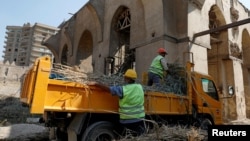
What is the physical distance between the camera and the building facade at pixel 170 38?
40.2ft

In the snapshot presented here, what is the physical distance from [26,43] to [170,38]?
43.4 metres

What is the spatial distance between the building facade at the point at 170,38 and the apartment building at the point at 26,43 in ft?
87.0

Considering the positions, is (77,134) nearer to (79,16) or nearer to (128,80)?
(128,80)

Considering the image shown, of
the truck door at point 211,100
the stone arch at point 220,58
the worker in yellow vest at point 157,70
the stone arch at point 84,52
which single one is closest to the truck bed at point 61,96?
the worker in yellow vest at point 157,70

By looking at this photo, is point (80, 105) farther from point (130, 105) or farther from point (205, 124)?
point (205, 124)

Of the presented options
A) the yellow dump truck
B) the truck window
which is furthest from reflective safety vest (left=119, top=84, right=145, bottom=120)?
the truck window

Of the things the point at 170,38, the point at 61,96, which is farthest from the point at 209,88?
the point at 61,96

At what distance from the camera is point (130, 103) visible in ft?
17.0

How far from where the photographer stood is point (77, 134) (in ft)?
16.3

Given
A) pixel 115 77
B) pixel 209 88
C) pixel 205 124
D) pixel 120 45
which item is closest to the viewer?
pixel 115 77

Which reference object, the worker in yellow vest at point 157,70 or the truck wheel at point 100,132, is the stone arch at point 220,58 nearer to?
the worker in yellow vest at point 157,70

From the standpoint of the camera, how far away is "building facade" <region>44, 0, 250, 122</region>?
40.2ft

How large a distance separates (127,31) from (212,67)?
620 centimetres

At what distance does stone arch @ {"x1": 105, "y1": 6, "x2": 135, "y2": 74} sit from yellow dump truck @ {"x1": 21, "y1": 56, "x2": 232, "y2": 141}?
884 centimetres
